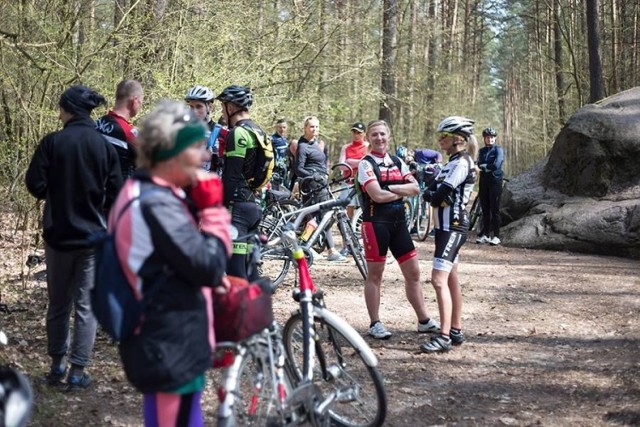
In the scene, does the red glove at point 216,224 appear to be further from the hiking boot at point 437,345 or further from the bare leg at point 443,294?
the hiking boot at point 437,345

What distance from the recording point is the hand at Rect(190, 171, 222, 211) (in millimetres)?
2977

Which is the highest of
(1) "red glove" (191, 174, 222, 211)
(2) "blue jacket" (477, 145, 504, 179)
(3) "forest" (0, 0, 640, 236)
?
(3) "forest" (0, 0, 640, 236)

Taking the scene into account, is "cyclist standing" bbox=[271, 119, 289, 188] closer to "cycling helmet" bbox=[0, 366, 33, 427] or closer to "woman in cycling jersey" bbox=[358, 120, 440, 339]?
"woman in cycling jersey" bbox=[358, 120, 440, 339]

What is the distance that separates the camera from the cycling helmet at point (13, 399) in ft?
10.2

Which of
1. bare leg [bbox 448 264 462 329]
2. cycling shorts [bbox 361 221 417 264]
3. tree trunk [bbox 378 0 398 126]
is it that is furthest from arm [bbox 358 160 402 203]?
tree trunk [bbox 378 0 398 126]

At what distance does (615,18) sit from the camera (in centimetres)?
2689

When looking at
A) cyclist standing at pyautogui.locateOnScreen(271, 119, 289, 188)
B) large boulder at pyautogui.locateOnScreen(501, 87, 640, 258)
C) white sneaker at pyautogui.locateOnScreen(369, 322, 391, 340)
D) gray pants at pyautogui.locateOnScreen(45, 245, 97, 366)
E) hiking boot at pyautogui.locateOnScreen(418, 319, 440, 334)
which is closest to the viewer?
gray pants at pyautogui.locateOnScreen(45, 245, 97, 366)

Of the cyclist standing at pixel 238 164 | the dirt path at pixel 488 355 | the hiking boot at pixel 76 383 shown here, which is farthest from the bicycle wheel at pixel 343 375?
the hiking boot at pixel 76 383

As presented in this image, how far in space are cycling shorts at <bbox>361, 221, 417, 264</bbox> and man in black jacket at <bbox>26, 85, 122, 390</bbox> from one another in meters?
2.37

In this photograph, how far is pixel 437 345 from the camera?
21.5ft

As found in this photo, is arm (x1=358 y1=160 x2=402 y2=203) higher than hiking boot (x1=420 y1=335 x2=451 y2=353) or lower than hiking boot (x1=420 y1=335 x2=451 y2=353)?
higher

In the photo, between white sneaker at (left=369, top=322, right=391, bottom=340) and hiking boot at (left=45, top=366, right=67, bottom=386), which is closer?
hiking boot at (left=45, top=366, right=67, bottom=386)

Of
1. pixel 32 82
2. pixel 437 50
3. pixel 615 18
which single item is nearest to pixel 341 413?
pixel 32 82

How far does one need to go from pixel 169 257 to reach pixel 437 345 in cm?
419
